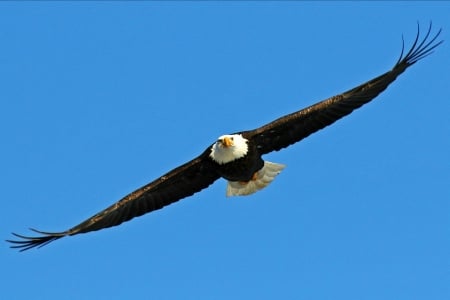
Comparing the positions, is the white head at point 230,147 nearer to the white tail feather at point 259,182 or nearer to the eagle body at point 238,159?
the eagle body at point 238,159

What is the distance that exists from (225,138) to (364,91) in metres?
1.97

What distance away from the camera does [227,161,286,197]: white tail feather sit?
25.1 metres

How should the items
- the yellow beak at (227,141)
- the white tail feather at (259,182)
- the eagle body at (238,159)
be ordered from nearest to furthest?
1. the yellow beak at (227,141)
2. the eagle body at (238,159)
3. the white tail feather at (259,182)

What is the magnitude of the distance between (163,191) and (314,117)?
2328 mm

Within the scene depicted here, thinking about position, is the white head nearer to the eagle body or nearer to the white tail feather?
the eagle body

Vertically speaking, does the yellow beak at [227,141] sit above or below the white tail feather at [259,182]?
below

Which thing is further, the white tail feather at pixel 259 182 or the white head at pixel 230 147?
the white tail feather at pixel 259 182

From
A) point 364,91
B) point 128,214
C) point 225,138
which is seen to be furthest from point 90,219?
point 364,91

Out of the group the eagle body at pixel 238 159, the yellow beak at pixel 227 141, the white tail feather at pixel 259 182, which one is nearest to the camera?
the yellow beak at pixel 227 141

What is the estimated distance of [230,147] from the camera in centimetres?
2397

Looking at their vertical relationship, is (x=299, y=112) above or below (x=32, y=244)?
above

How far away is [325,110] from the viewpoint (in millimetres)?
24328

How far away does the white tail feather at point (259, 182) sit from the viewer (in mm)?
25094

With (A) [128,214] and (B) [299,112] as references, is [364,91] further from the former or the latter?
(A) [128,214]
